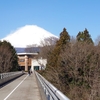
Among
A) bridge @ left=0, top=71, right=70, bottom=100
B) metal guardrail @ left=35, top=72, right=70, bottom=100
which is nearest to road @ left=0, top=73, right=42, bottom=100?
bridge @ left=0, top=71, right=70, bottom=100

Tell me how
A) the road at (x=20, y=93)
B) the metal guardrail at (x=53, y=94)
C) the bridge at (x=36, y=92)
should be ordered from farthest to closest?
the road at (x=20, y=93) → the bridge at (x=36, y=92) → the metal guardrail at (x=53, y=94)

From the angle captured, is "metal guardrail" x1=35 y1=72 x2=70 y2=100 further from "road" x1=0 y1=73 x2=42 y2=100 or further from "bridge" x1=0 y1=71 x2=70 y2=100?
"road" x1=0 y1=73 x2=42 y2=100

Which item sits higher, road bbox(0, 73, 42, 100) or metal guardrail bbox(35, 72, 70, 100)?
metal guardrail bbox(35, 72, 70, 100)

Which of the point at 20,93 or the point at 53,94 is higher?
the point at 53,94

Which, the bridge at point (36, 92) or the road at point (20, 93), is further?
the road at point (20, 93)

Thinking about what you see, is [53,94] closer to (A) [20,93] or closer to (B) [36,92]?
(A) [20,93]

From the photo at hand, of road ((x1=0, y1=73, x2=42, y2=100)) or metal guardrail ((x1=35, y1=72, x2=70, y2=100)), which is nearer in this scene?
metal guardrail ((x1=35, y1=72, x2=70, y2=100))

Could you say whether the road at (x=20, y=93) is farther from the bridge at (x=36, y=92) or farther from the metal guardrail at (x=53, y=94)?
the metal guardrail at (x=53, y=94)

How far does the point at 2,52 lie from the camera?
72000 millimetres

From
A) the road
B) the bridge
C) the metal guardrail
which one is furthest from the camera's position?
the road

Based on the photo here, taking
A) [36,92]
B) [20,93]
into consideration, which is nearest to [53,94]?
[20,93]

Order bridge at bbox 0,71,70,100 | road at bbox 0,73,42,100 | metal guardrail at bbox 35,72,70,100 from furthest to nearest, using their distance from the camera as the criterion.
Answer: road at bbox 0,73,42,100 < bridge at bbox 0,71,70,100 < metal guardrail at bbox 35,72,70,100

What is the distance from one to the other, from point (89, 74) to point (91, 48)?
4507 millimetres

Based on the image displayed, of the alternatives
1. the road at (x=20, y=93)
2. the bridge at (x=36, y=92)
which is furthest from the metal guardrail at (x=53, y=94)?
the road at (x=20, y=93)
